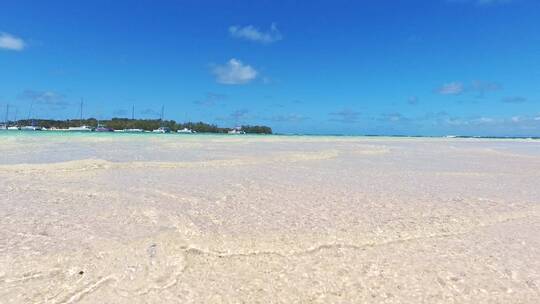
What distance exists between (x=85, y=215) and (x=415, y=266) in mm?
4123

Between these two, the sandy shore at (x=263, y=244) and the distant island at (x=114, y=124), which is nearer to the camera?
the sandy shore at (x=263, y=244)

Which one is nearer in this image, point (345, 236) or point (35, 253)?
point (35, 253)

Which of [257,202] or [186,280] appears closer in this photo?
[186,280]

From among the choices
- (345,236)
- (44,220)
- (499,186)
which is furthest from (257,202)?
(499,186)

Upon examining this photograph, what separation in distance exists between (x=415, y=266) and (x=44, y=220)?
434cm

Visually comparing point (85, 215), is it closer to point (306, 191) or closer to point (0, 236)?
point (0, 236)

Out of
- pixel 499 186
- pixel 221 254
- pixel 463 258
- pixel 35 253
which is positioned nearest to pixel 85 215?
pixel 35 253

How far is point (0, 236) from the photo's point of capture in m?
4.15

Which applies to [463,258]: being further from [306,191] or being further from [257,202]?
[306,191]

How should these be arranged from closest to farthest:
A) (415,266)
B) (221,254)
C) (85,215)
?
(415,266)
(221,254)
(85,215)

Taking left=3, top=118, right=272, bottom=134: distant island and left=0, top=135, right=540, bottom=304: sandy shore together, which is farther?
left=3, top=118, right=272, bottom=134: distant island

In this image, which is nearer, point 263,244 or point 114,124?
point 263,244

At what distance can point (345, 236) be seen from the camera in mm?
4461

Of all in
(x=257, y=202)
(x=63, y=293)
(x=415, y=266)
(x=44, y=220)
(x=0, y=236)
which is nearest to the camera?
(x=63, y=293)
